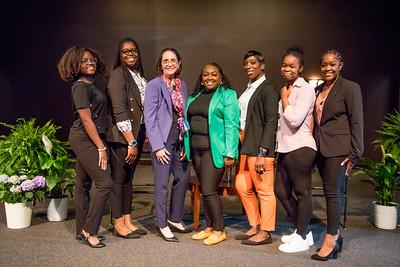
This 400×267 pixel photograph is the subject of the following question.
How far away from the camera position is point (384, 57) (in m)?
6.97

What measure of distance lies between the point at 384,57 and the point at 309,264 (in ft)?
16.7

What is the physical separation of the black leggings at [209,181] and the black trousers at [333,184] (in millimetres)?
778

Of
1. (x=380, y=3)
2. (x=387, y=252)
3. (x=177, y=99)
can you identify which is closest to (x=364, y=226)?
(x=387, y=252)

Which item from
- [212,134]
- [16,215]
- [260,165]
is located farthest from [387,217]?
[16,215]

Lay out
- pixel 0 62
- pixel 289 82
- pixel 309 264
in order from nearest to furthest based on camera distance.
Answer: pixel 309 264
pixel 289 82
pixel 0 62

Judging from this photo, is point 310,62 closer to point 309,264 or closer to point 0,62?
point 309,264

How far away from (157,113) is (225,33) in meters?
4.07

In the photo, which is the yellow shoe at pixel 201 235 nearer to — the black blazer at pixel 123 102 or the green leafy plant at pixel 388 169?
the black blazer at pixel 123 102

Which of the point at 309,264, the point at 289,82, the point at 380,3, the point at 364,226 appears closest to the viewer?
the point at 309,264

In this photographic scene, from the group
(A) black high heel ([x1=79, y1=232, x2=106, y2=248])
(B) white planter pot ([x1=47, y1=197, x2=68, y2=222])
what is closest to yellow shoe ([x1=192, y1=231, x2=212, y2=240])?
(A) black high heel ([x1=79, y1=232, x2=106, y2=248])

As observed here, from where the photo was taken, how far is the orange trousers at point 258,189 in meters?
3.28

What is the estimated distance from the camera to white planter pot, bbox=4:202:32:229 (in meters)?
3.75

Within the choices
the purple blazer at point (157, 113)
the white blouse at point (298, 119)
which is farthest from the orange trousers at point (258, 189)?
the purple blazer at point (157, 113)

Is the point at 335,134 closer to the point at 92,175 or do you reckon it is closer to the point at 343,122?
the point at 343,122
